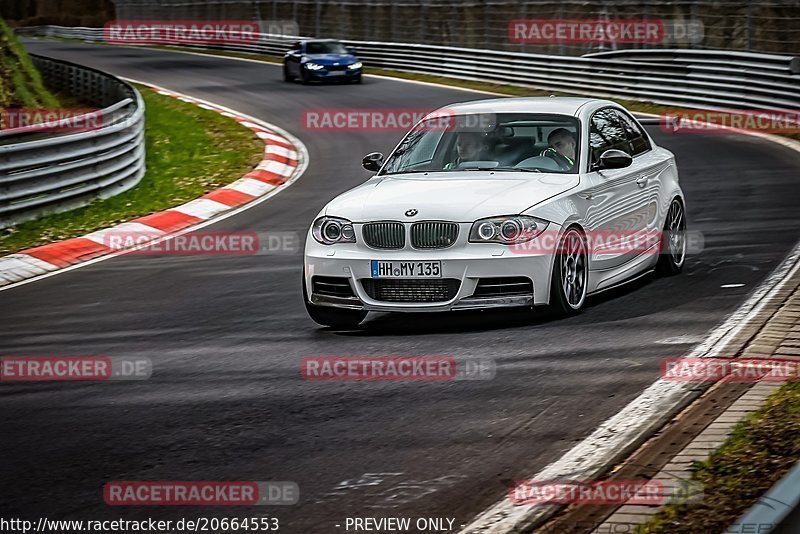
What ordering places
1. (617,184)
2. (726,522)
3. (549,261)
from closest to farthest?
(726,522) < (549,261) < (617,184)

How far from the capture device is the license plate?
8.32 metres

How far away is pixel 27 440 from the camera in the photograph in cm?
624

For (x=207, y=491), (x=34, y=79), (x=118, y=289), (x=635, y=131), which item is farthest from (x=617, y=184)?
(x=34, y=79)

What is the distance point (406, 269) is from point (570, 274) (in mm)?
1169

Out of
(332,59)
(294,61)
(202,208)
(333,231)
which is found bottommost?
(294,61)

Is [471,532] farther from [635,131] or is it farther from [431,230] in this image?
[635,131]

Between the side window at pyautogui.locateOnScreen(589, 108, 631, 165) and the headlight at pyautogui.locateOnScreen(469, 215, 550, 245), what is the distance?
1.31 m

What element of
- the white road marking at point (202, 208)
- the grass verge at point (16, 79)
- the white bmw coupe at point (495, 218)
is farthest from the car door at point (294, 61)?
the white bmw coupe at point (495, 218)

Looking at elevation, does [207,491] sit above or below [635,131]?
below

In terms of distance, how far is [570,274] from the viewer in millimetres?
8711

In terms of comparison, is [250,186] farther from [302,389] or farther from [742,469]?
[742,469]

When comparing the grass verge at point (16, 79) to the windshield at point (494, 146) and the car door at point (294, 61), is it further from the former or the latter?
the car door at point (294, 61)

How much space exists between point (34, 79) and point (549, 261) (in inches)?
628

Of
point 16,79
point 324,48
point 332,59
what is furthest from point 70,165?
point 324,48
